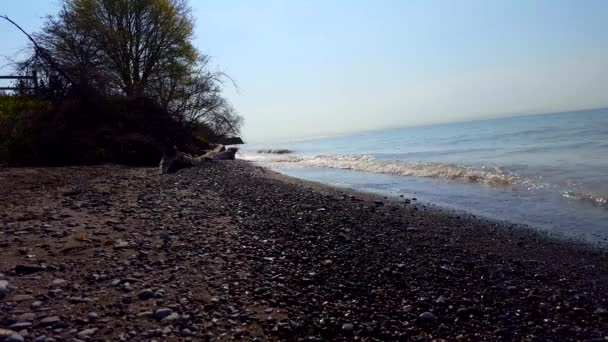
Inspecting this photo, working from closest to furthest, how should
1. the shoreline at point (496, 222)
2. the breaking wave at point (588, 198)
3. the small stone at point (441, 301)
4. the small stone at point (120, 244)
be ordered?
the small stone at point (441, 301)
the small stone at point (120, 244)
the shoreline at point (496, 222)
the breaking wave at point (588, 198)

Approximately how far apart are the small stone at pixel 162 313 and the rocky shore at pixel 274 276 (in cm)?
1

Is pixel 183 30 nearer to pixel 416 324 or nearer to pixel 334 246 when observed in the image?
pixel 334 246

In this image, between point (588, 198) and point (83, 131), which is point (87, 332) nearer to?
point (588, 198)

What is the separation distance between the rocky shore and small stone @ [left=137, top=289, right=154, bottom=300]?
27mm

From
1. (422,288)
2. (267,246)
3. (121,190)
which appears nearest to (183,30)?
(121,190)

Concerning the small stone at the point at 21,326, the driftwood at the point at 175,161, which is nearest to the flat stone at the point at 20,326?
the small stone at the point at 21,326

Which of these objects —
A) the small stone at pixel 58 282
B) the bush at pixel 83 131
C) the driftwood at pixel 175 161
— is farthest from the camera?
the driftwood at pixel 175 161

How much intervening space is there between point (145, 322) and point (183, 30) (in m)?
21.4

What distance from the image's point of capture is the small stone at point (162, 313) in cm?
343

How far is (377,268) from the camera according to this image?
483 cm

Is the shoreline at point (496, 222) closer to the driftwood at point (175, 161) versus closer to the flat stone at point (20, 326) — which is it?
the driftwood at point (175, 161)

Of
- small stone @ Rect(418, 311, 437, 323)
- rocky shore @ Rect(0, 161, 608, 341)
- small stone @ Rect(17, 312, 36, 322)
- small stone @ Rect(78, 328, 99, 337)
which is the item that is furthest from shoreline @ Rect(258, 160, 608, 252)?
small stone @ Rect(17, 312, 36, 322)

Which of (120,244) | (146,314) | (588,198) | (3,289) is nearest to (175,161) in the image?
(120,244)

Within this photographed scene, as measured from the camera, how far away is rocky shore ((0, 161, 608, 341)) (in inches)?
134
